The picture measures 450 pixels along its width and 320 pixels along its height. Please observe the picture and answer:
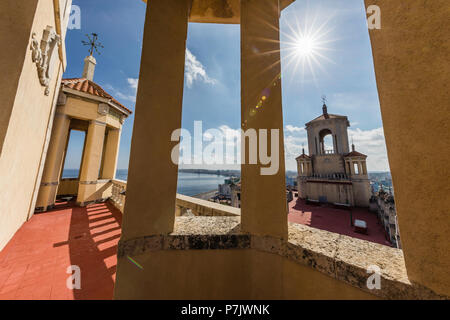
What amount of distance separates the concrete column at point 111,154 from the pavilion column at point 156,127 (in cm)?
900

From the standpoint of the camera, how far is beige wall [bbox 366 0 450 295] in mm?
988

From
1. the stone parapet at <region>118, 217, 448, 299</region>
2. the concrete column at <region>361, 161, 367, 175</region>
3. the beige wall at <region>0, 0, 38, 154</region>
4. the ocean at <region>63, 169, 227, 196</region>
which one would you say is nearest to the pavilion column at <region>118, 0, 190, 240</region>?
the stone parapet at <region>118, 217, 448, 299</region>

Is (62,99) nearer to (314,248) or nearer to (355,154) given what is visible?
(314,248)

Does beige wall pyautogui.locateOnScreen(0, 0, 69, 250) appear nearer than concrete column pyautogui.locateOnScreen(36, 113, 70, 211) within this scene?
Yes

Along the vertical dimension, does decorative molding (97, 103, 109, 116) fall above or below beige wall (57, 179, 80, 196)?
above

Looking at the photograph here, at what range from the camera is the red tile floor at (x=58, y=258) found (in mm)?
2385

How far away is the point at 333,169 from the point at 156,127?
24.0 metres

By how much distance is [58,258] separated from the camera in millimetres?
3129

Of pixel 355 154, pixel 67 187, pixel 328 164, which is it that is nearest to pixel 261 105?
pixel 67 187

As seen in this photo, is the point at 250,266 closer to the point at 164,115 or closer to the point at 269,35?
the point at 164,115

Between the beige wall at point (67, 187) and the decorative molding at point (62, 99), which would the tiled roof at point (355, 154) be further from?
the beige wall at point (67, 187)

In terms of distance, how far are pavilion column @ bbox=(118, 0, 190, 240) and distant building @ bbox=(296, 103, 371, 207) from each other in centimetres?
2255

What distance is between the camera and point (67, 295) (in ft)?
7.61

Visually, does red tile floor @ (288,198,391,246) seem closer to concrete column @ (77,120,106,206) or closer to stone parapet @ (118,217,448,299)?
stone parapet @ (118,217,448,299)
